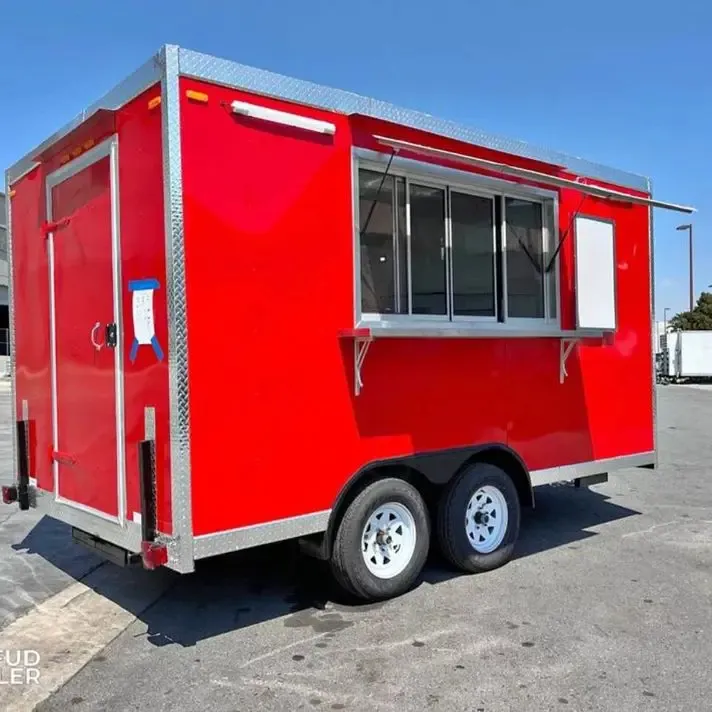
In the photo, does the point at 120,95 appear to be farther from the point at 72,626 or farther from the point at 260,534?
the point at 72,626

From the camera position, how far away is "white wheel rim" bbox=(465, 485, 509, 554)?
215 inches

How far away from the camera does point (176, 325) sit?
3.83 metres

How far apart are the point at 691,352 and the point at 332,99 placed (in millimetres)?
31299

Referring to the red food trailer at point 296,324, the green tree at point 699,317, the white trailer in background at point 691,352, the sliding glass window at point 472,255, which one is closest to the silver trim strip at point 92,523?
the red food trailer at point 296,324

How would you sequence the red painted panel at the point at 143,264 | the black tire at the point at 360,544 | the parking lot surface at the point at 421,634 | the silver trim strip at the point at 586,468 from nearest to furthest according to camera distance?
the parking lot surface at the point at 421,634, the red painted panel at the point at 143,264, the black tire at the point at 360,544, the silver trim strip at the point at 586,468

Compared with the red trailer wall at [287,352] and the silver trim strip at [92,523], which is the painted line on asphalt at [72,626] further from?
the red trailer wall at [287,352]

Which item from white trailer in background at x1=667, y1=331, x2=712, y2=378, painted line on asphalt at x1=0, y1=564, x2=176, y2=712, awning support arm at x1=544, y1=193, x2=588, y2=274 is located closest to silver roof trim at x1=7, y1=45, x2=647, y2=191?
awning support arm at x1=544, y1=193, x2=588, y2=274

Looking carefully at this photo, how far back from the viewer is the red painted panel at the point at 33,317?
521cm

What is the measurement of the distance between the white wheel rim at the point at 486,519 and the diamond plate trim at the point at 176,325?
2.31 meters

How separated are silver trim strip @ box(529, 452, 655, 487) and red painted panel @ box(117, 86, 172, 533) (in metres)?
3.08

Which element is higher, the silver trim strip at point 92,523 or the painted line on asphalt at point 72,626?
the silver trim strip at point 92,523

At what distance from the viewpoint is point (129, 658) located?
4.01 meters

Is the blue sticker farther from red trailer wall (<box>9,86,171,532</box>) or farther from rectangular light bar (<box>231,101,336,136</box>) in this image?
rectangular light bar (<box>231,101,336,136</box>)

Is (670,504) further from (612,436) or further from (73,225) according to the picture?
(73,225)
